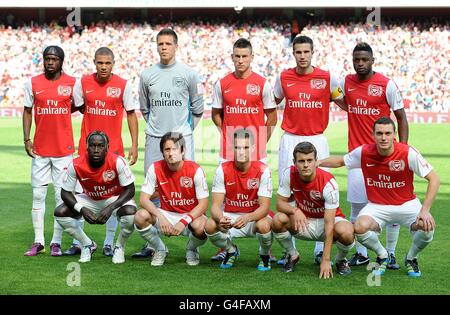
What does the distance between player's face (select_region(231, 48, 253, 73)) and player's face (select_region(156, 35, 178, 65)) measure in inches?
24.8

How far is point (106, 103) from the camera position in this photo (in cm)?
778

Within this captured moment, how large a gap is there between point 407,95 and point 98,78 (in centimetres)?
2385

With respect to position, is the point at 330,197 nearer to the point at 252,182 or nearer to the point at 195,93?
the point at 252,182

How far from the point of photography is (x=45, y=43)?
37000 millimetres

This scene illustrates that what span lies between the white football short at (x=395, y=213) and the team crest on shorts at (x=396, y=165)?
31cm

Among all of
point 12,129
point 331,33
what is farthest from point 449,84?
point 12,129

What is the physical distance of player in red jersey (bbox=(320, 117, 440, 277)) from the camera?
261 inches

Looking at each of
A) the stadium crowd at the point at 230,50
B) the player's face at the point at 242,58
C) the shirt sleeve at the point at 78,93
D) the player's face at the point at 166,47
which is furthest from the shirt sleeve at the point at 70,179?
the stadium crowd at the point at 230,50

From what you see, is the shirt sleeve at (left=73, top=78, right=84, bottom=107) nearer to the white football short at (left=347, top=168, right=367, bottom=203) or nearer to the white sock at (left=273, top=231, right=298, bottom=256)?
the white sock at (left=273, top=231, right=298, bottom=256)

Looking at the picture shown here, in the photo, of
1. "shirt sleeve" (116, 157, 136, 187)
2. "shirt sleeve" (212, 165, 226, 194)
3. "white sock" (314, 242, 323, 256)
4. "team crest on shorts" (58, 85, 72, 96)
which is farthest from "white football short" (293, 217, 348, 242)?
"team crest on shorts" (58, 85, 72, 96)

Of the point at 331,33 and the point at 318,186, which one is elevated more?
the point at 331,33

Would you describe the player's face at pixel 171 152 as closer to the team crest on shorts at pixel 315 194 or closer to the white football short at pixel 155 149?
the white football short at pixel 155 149

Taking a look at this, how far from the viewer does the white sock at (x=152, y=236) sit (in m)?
7.11
